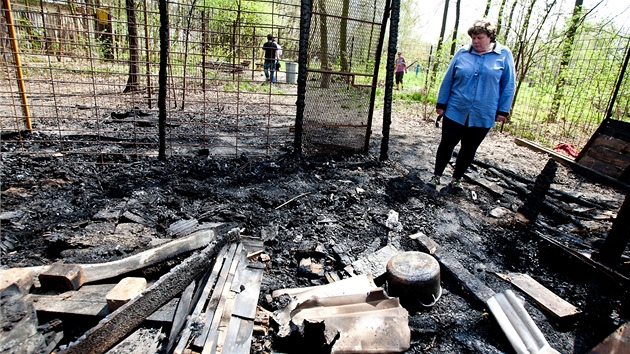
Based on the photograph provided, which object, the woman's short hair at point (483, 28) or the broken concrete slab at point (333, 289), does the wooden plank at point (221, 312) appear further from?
the woman's short hair at point (483, 28)

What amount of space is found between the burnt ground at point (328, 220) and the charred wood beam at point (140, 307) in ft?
1.11

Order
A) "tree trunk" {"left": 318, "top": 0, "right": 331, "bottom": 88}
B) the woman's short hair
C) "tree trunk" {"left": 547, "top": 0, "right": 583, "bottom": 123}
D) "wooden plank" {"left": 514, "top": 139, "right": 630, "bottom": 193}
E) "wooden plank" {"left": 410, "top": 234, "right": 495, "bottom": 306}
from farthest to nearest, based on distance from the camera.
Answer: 1. "tree trunk" {"left": 547, "top": 0, "right": 583, "bottom": 123}
2. "wooden plank" {"left": 514, "top": 139, "right": 630, "bottom": 193}
3. "tree trunk" {"left": 318, "top": 0, "right": 331, "bottom": 88}
4. the woman's short hair
5. "wooden plank" {"left": 410, "top": 234, "right": 495, "bottom": 306}

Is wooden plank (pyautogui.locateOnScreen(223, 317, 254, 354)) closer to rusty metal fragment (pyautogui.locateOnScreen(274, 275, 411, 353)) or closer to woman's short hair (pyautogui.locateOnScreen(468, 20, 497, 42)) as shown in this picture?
rusty metal fragment (pyautogui.locateOnScreen(274, 275, 411, 353))

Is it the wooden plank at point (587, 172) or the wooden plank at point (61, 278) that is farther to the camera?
the wooden plank at point (587, 172)

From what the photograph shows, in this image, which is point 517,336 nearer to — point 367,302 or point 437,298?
point 437,298

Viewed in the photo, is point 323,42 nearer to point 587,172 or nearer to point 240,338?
point 240,338

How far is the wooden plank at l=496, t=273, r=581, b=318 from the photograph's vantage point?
2666 millimetres

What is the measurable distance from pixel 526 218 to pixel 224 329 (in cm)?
366

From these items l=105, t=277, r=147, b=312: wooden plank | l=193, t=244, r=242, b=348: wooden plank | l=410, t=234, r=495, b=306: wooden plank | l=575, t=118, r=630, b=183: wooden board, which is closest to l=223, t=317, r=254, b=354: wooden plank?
l=193, t=244, r=242, b=348: wooden plank

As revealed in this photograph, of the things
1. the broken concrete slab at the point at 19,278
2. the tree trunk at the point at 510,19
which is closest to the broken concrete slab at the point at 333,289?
the broken concrete slab at the point at 19,278

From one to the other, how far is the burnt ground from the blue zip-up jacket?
120 centimetres

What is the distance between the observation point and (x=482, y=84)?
429cm

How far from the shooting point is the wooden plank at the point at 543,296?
2666 mm

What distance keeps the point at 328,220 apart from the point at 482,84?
265 centimetres
